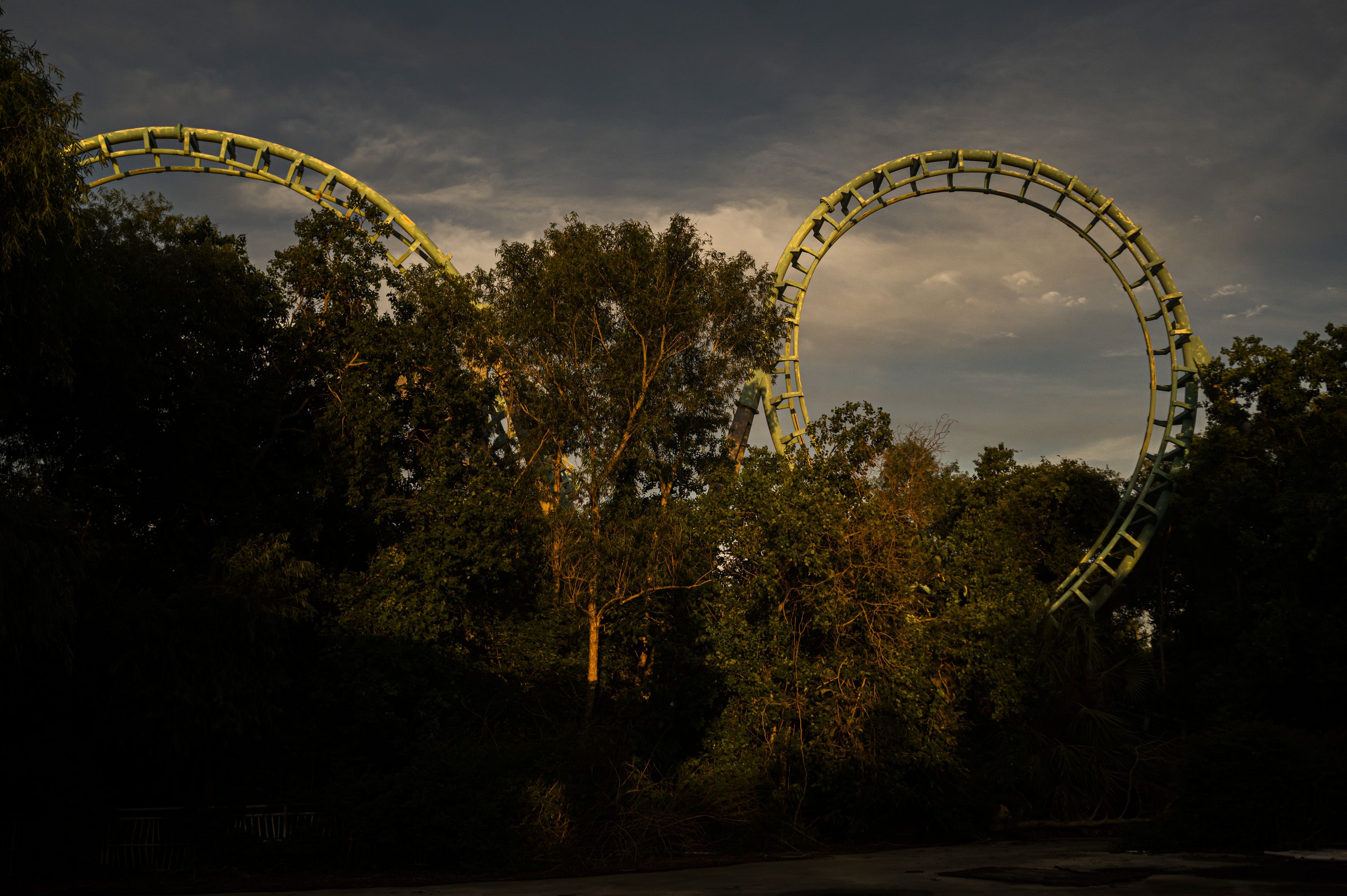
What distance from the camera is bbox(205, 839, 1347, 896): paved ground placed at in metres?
11.1

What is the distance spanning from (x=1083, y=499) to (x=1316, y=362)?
9.30m

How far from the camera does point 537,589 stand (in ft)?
70.1

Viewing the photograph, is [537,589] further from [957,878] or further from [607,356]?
[957,878]

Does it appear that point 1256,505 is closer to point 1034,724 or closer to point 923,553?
point 1034,724

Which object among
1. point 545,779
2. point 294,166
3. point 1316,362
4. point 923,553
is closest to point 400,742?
point 545,779

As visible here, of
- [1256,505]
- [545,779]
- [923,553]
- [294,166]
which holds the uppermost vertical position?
[294,166]

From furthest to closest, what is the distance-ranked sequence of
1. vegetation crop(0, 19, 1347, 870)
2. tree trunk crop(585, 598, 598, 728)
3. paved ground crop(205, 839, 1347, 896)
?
tree trunk crop(585, 598, 598, 728)
vegetation crop(0, 19, 1347, 870)
paved ground crop(205, 839, 1347, 896)

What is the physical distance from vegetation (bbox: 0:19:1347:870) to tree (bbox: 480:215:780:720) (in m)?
0.09

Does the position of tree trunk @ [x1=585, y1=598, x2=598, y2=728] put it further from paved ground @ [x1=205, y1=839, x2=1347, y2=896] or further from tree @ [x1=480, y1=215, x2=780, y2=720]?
paved ground @ [x1=205, y1=839, x2=1347, y2=896]

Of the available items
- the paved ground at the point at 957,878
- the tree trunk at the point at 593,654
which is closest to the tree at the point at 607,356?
the tree trunk at the point at 593,654

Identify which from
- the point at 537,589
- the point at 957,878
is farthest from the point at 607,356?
the point at 957,878

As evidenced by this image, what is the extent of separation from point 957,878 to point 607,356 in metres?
12.8

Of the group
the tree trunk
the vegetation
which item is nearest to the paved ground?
the vegetation

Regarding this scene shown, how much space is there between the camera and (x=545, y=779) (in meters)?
16.9
